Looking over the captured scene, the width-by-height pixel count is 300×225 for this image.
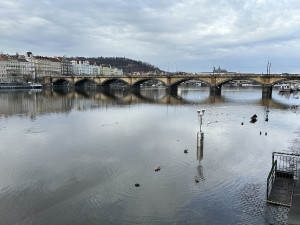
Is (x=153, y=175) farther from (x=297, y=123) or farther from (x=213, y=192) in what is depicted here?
(x=297, y=123)

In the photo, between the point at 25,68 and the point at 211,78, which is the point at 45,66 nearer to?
the point at 25,68

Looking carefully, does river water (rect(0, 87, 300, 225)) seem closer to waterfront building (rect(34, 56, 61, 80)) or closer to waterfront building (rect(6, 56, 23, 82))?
waterfront building (rect(6, 56, 23, 82))

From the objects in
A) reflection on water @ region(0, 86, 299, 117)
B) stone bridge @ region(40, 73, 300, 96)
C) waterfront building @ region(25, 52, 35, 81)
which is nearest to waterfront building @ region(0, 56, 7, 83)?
waterfront building @ region(25, 52, 35, 81)

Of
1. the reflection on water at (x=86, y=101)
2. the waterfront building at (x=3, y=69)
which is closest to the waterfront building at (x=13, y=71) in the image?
the waterfront building at (x=3, y=69)

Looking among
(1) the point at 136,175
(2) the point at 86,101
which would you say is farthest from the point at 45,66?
(1) the point at 136,175

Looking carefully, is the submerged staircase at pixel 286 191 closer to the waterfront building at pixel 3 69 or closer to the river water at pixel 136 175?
the river water at pixel 136 175

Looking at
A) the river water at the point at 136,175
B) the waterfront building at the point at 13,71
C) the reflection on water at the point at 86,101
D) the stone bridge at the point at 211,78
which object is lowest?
the river water at the point at 136,175

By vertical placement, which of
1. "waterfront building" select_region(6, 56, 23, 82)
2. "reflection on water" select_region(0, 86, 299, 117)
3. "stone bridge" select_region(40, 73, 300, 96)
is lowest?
"reflection on water" select_region(0, 86, 299, 117)

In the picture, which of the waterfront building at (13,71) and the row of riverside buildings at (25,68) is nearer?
the waterfront building at (13,71)

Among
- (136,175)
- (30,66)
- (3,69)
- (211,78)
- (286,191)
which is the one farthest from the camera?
(30,66)

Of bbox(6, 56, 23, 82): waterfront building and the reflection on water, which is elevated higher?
bbox(6, 56, 23, 82): waterfront building

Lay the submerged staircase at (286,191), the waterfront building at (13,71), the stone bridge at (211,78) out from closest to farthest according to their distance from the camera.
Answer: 1. the submerged staircase at (286,191)
2. the stone bridge at (211,78)
3. the waterfront building at (13,71)

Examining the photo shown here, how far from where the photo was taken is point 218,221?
12.2 metres

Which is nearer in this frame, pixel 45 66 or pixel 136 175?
pixel 136 175
